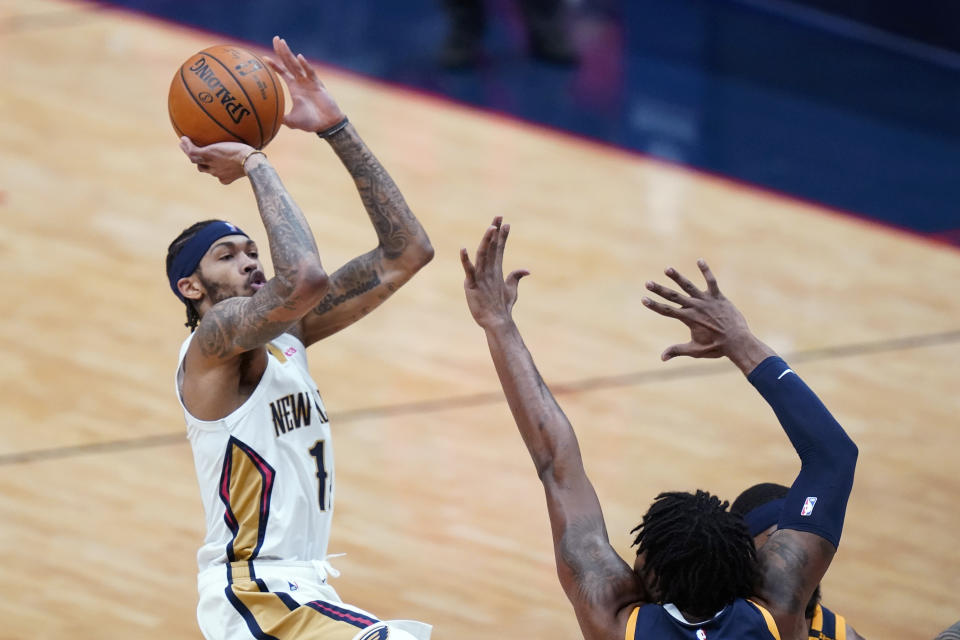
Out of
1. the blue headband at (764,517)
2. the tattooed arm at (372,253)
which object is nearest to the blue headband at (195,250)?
the tattooed arm at (372,253)

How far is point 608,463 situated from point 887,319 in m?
2.73

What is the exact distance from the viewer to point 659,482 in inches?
274

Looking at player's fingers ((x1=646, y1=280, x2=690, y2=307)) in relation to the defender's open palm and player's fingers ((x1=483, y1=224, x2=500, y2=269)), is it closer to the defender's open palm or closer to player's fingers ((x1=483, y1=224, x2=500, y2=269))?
the defender's open palm

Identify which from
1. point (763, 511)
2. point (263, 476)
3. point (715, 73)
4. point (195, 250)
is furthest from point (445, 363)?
point (715, 73)

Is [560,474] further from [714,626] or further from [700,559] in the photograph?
[714,626]

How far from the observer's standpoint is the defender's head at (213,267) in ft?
14.9

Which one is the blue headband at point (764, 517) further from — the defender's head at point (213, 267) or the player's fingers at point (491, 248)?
the defender's head at point (213, 267)

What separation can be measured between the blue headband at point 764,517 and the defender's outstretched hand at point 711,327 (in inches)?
26.4

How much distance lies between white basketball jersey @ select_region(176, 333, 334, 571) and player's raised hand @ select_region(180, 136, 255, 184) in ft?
1.87

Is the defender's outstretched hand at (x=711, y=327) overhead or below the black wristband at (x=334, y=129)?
below

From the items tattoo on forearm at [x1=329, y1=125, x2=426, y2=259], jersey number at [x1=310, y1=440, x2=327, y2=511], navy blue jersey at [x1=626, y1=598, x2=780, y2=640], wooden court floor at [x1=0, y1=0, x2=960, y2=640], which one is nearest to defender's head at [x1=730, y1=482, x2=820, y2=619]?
navy blue jersey at [x1=626, y1=598, x2=780, y2=640]

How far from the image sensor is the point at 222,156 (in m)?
4.41

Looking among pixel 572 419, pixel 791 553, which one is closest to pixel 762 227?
pixel 572 419

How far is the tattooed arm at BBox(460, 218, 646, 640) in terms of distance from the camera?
3.58 m
